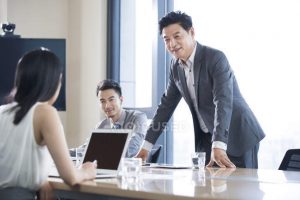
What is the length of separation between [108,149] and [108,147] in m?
0.01

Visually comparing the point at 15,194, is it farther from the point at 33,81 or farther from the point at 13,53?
the point at 13,53

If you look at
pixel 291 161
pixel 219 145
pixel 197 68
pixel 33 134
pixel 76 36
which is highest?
pixel 76 36

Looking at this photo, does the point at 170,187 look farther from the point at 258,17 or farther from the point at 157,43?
the point at 157,43

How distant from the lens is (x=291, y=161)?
286 centimetres

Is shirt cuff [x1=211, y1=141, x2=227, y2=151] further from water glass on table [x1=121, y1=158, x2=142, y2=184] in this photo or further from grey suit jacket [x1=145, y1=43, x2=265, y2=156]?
water glass on table [x1=121, y1=158, x2=142, y2=184]

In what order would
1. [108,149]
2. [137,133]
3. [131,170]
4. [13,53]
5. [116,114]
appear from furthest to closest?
[13,53] → [116,114] → [137,133] → [108,149] → [131,170]

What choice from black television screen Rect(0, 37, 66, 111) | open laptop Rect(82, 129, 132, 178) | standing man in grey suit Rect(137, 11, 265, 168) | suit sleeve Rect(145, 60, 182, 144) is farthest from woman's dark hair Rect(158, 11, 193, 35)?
black television screen Rect(0, 37, 66, 111)

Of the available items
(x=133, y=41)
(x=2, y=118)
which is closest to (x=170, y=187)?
(x=2, y=118)

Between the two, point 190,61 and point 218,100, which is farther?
point 190,61

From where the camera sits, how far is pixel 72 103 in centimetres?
533

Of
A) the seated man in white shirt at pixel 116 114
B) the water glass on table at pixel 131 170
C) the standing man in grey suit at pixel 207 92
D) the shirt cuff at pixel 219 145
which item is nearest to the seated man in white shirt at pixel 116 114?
the seated man in white shirt at pixel 116 114

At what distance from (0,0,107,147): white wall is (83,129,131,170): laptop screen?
8.88 ft

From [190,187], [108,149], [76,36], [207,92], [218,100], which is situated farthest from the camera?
[76,36]

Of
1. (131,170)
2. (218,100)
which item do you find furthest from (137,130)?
(131,170)
